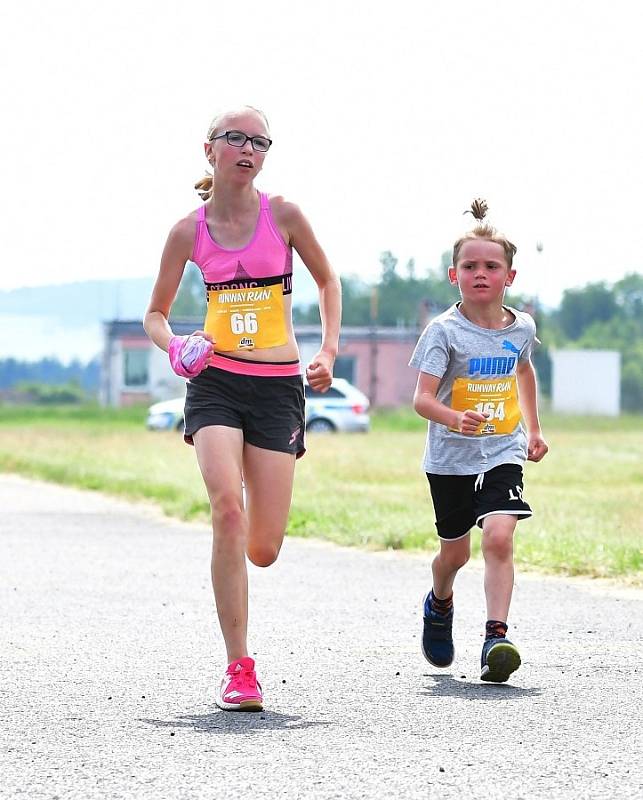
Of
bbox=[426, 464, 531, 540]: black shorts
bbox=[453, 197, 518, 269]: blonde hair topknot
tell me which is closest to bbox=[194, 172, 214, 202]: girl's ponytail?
bbox=[453, 197, 518, 269]: blonde hair topknot

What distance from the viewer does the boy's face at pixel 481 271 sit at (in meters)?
6.52

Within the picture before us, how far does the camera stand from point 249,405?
19.8ft

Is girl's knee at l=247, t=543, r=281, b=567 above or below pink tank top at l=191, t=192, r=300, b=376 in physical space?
below

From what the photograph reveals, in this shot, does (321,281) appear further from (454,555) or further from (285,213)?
(454,555)

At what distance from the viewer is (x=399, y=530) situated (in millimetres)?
12938

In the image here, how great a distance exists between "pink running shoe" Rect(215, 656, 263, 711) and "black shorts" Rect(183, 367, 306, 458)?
2.72 feet

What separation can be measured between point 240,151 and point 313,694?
190cm

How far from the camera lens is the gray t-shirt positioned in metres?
6.46

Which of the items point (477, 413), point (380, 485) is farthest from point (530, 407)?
point (380, 485)

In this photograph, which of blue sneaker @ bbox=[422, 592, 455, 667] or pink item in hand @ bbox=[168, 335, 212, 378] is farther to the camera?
blue sneaker @ bbox=[422, 592, 455, 667]

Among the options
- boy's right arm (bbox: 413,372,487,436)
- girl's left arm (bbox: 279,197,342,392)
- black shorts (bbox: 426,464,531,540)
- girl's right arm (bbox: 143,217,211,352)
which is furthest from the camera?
black shorts (bbox: 426,464,531,540)

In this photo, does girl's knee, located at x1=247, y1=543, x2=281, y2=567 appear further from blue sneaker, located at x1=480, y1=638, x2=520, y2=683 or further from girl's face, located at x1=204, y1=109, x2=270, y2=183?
girl's face, located at x1=204, y1=109, x2=270, y2=183

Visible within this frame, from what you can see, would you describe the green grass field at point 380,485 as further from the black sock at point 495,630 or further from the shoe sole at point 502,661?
the shoe sole at point 502,661

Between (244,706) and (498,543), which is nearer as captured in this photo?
(244,706)
